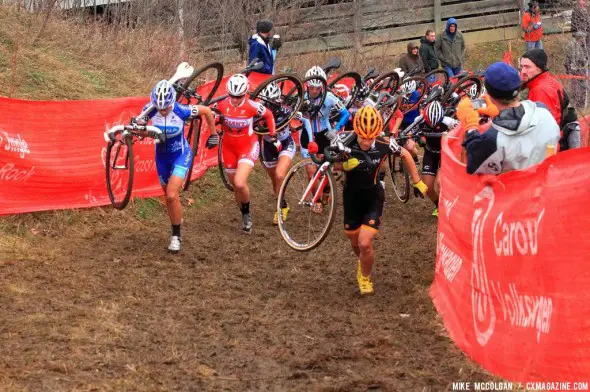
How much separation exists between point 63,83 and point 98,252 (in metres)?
5.18

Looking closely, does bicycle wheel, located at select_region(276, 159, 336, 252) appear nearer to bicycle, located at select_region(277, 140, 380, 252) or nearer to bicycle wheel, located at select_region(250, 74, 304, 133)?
bicycle, located at select_region(277, 140, 380, 252)

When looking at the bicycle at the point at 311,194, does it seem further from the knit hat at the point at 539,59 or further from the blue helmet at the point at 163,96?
the knit hat at the point at 539,59

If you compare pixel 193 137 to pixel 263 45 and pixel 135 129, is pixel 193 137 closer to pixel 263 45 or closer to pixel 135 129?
pixel 135 129

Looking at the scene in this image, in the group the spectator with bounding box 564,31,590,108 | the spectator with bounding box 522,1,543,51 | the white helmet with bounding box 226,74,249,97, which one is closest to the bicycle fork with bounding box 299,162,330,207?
the white helmet with bounding box 226,74,249,97

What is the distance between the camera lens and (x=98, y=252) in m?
10.2

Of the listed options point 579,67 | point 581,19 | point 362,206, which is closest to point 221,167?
point 362,206

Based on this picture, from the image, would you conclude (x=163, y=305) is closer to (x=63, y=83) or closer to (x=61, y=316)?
(x=61, y=316)

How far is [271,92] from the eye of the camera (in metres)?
12.5

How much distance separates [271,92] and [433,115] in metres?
2.27

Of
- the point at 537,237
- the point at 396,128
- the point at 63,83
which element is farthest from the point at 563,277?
the point at 63,83

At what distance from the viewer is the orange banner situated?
10383 millimetres

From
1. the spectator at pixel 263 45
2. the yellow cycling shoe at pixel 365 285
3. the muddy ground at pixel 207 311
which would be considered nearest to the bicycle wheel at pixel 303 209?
the muddy ground at pixel 207 311

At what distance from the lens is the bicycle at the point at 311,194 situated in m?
8.85

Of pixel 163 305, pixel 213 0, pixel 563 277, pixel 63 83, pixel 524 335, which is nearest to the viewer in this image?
pixel 563 277
